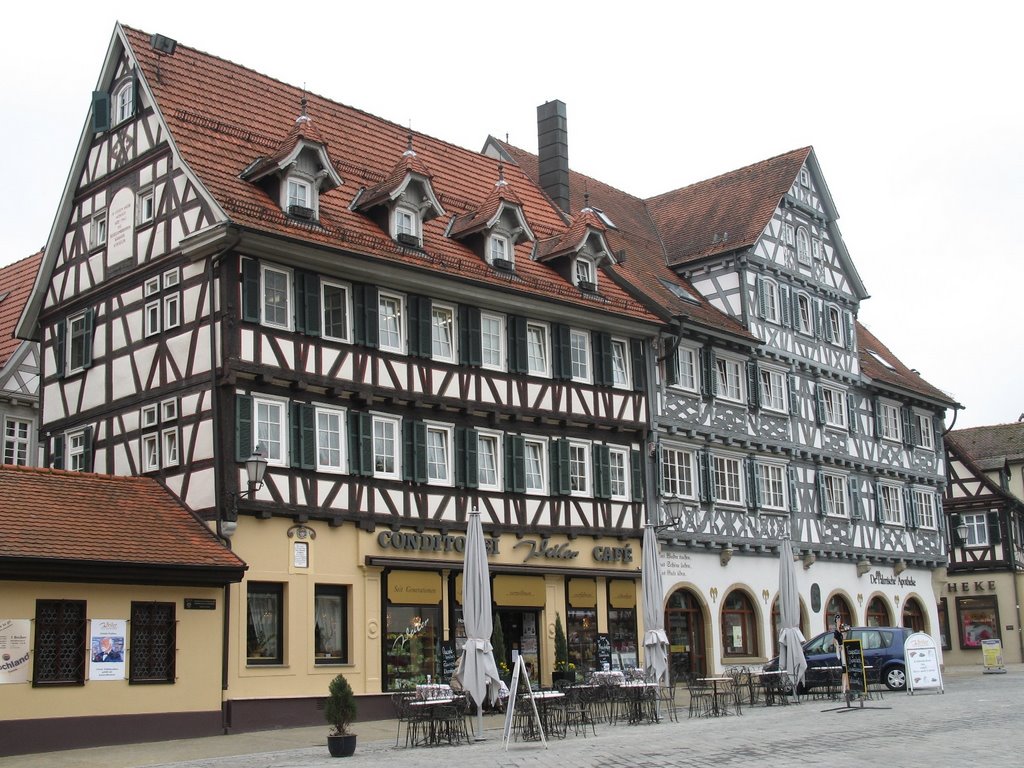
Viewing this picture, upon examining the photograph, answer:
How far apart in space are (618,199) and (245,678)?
23.2 metres

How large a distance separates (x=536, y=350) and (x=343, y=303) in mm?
6062

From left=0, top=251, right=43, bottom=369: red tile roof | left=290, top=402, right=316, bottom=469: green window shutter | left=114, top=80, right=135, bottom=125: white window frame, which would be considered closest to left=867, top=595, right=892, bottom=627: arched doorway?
left=290, top=402, right=316, bottom=469: green window shutter

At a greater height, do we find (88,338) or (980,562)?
(88,338)

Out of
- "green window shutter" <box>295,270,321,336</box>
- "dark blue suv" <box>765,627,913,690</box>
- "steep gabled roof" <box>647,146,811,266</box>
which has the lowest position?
"dark blue suv" <box>765,627,913,690</box>

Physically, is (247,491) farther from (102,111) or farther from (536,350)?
(102,111)

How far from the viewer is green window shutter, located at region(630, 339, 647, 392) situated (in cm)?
3572

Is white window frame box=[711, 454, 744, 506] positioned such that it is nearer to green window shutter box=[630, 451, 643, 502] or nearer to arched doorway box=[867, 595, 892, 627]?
green window shutter box=[630, 451, 643, 502]

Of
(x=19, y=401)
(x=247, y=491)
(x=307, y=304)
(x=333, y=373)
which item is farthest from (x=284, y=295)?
(x=19, y=401)

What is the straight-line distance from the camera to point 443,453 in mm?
30406

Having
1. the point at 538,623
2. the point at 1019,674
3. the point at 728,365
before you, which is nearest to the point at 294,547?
the point at 538,623

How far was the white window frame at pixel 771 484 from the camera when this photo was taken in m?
40.1

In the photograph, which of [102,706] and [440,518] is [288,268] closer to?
[440,518]

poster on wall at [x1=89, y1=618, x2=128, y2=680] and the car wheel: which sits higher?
poster on wall at [x1=89, y1=618, x2=128, y2=680]

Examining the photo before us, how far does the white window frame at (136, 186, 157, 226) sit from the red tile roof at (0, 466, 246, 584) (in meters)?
5.71
